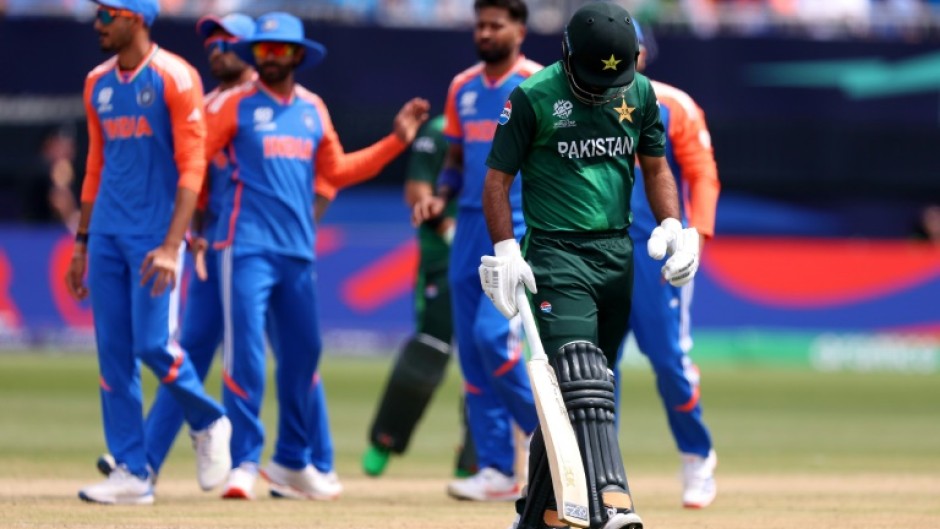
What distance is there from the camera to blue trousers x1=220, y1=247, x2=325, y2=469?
30.6 ft

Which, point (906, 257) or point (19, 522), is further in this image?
point (906, 257)

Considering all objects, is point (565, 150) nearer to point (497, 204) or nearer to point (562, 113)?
point (562, 113)

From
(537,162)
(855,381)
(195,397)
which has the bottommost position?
(855,381)

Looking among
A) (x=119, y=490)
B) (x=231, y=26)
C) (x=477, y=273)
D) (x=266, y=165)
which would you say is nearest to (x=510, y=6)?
(x=477, y=273)

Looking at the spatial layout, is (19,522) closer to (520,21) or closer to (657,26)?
(520,21)

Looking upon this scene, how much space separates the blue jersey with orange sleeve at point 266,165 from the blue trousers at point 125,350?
2.17 ft

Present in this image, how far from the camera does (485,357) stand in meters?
9.41

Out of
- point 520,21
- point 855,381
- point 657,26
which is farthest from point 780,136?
point 520,21

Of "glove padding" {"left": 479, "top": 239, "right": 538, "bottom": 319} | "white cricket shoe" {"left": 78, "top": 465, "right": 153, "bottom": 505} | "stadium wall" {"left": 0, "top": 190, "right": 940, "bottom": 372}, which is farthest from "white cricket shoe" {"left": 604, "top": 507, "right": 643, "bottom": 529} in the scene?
"stadium wall" {"left": 0, "top": 190, "right": 940, "bottom": 372}

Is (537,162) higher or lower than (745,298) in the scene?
higher

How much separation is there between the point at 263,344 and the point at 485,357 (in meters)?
1.16

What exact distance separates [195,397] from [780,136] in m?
15.3

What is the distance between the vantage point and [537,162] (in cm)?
721

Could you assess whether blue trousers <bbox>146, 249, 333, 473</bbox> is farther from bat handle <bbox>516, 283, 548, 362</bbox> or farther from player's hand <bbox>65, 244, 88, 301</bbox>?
bat handle <bbox>516, 283, 548, 362</bbox>
